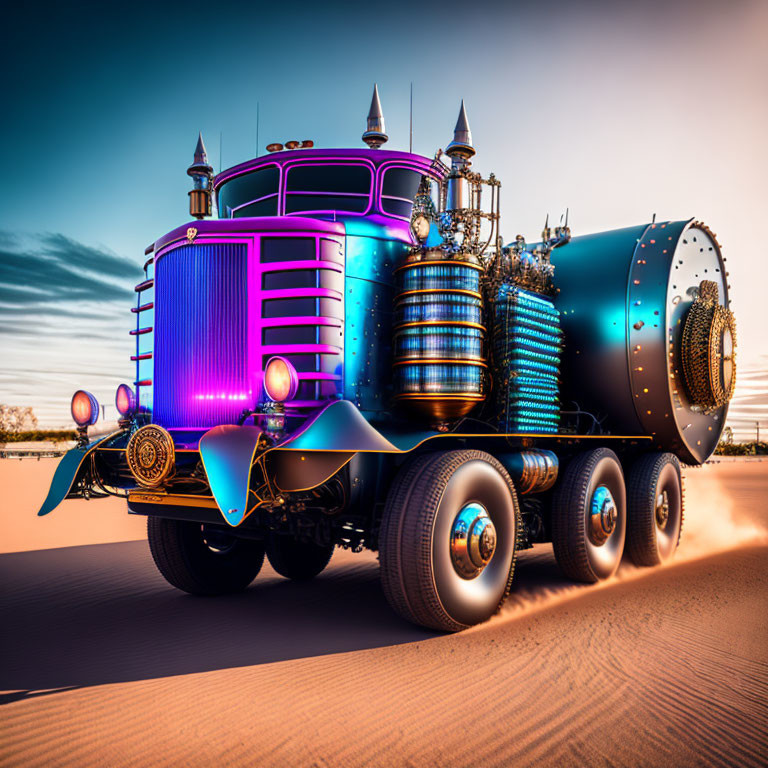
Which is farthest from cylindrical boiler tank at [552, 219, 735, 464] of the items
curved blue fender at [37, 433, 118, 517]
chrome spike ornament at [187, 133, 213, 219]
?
curved blue fender at [37, 433, 118, 517]

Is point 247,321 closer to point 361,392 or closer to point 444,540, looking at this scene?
point 361,392

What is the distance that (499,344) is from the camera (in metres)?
6.35

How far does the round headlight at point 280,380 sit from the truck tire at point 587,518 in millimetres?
3420

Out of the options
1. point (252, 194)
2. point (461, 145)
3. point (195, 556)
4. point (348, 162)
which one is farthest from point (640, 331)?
point (195, 556)

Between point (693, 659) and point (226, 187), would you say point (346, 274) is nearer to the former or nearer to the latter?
point (226, 187)

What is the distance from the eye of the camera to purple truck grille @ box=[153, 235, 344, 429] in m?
5.37

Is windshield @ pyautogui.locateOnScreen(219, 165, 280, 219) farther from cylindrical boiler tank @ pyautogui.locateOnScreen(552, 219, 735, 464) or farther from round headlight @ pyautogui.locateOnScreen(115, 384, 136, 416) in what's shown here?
cylindrical boiler tank @ pyautogui.locateOnScreen(552, 219, 735, 464)

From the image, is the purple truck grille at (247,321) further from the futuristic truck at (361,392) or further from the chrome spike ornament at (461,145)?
the chrome spike ornament at (461,145)

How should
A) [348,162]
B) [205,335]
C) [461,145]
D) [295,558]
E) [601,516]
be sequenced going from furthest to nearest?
1. [295,558]
2. [601,516]
3. [461,145]
4. [348,162]
5. [205,335]

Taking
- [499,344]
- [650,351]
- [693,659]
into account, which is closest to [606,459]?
[650,351]

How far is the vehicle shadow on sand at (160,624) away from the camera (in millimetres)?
4609

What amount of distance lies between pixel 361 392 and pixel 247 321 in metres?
1.08

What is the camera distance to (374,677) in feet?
14.1

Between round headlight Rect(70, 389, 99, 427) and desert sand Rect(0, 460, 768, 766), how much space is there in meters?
1.73
